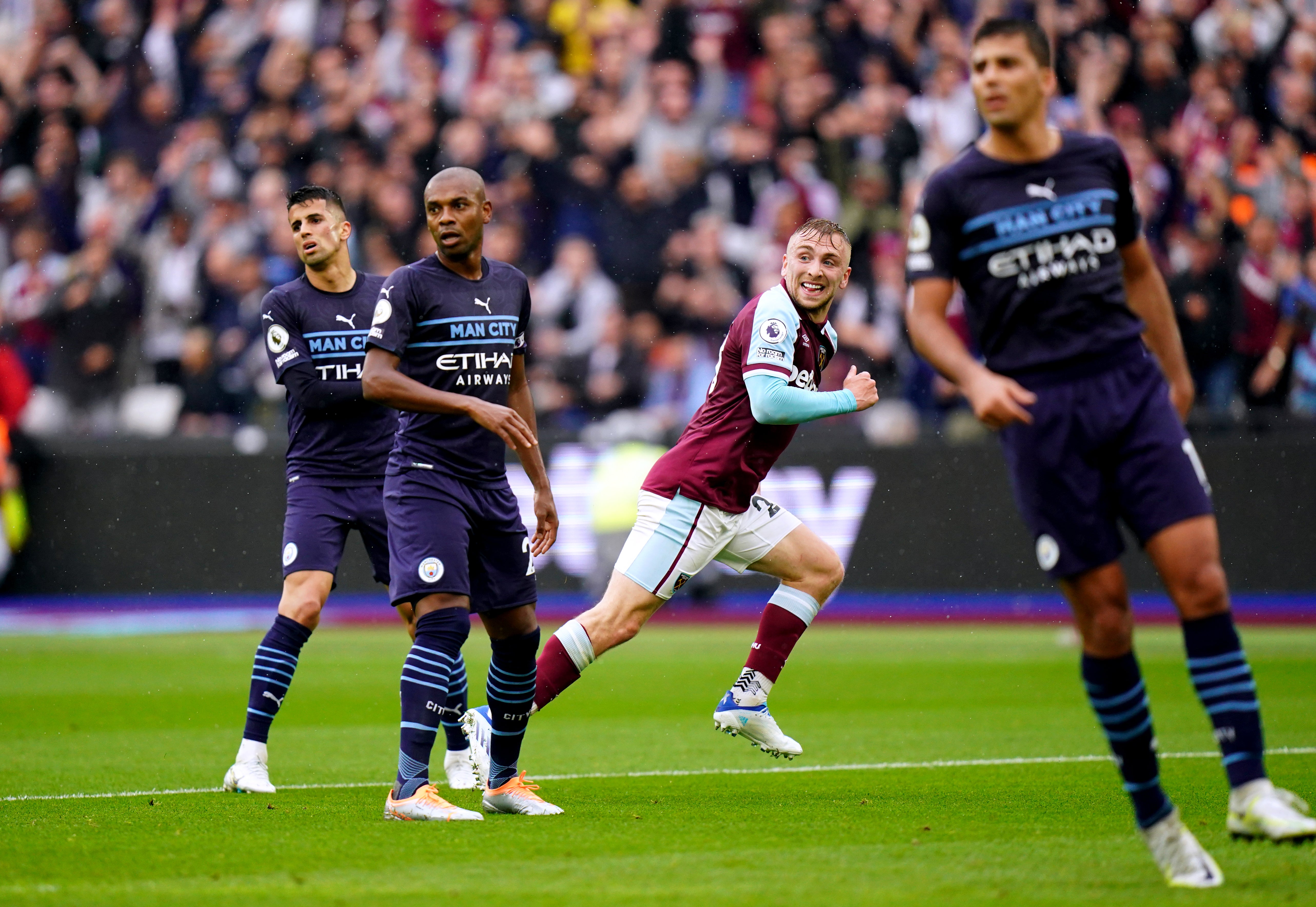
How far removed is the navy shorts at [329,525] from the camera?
25.5 feet

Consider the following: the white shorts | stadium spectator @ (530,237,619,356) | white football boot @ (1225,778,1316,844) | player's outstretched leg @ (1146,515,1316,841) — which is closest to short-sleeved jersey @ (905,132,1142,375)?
player's outstretched leg @ (1146,515,1316,841)

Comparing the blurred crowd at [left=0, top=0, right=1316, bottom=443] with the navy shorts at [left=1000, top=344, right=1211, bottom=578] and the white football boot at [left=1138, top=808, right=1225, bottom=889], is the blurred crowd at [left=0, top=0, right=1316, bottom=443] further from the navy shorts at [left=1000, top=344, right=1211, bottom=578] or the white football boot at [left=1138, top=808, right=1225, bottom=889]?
the white football boot at [left=1138, top=808, right=1225, bottom=889]

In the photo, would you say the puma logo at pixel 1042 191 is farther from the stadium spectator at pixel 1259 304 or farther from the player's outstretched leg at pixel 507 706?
the stadium spectator at pixel 1259 304

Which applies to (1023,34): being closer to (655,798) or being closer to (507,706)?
(507,706)

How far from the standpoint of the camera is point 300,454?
802 cm

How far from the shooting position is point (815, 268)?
7.39 meters

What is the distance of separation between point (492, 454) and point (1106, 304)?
8.45 feet

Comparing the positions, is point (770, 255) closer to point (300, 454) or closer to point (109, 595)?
point (109, 595)

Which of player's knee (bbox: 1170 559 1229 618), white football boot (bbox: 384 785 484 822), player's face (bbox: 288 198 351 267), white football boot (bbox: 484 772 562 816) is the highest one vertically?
player's face (bbox: 288 198 351 267)

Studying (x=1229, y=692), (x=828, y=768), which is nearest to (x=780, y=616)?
(x=828, y=768)

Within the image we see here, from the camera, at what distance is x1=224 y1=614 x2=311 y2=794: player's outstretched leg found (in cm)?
730

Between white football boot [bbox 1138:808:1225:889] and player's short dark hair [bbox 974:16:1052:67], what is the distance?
7.42 feet

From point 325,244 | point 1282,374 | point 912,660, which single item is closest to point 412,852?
point 325,244

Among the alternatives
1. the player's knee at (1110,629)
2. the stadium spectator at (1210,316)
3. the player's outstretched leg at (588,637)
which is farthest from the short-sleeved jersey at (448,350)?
the stadium spectator at (1210,316)
